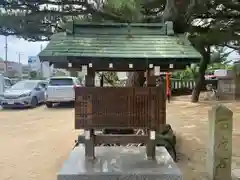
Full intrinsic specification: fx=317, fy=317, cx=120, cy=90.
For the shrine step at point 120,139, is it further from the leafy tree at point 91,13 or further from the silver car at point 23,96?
the silver car at point 23,96

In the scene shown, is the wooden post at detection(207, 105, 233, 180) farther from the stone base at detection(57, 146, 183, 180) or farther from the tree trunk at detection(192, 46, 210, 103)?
the tree trunk at detection(192, 46, 210, 103)

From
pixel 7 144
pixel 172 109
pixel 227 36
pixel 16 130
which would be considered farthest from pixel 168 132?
pixel 172 109

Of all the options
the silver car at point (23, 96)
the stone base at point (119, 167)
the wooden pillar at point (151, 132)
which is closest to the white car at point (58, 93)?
the silver car at point (23, 96)

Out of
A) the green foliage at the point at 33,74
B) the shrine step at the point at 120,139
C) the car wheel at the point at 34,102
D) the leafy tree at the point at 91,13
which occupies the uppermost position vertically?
the leafy tree at the point at 91,13

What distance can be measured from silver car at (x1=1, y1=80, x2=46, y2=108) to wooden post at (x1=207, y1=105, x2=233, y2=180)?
1200 centimetres

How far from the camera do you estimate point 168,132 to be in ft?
23.7

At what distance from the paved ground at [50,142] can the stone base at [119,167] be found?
565 millimetres

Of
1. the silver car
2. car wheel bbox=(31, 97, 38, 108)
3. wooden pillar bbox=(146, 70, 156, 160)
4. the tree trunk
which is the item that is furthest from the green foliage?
wooden pillar bbox=(146, 70, 156, 160)

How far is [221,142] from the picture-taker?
198 inches

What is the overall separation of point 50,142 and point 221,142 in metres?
4.69

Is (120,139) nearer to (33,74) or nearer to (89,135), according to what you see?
(89,135)

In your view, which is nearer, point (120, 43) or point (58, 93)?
point (120, 43)

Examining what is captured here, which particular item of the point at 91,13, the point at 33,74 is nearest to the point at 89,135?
the point at 91,13

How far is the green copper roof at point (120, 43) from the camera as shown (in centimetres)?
469
